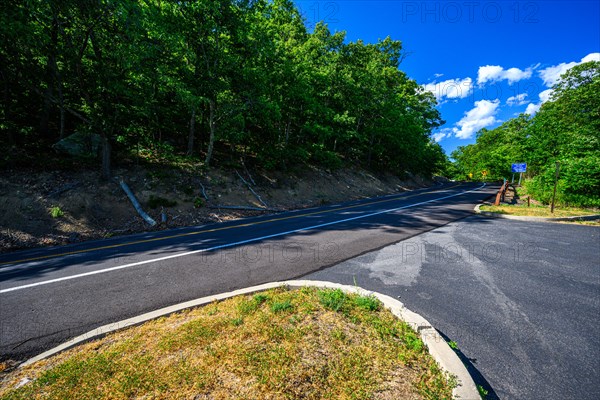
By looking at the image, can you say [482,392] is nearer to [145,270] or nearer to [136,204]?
[145,270]

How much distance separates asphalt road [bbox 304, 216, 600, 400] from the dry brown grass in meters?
0.87

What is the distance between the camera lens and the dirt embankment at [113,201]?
838cm

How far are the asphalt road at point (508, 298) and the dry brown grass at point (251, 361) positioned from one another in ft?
2.86

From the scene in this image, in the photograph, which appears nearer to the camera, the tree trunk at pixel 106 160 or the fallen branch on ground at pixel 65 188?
the fallen branch on ground at pixel 65 188

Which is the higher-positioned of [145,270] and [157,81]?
[157,81]

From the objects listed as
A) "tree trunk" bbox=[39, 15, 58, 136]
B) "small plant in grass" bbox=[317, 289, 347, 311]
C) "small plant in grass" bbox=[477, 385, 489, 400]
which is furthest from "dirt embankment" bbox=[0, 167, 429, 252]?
"small plant in grass" bbox=[477, 385, 489, 400]

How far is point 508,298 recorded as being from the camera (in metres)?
3.72

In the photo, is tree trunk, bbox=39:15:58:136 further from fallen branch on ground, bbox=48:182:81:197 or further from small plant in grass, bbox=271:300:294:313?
small plant in grass, bbox=271:300:294:313

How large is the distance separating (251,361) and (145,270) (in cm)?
390

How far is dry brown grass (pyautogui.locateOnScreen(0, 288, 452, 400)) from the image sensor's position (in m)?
1.96

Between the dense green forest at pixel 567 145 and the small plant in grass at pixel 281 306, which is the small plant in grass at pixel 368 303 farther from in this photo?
the dense green forest at pixel 567 145

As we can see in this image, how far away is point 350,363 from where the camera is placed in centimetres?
223

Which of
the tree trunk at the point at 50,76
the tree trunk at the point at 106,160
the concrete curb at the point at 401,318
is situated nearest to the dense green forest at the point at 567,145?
the concrete curb at the point at 401,318

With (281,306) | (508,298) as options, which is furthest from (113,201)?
(508,298)
